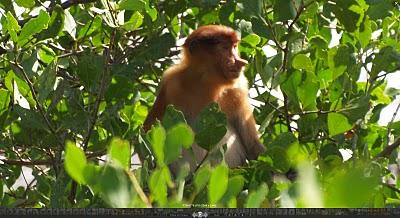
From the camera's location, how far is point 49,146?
14.7ft

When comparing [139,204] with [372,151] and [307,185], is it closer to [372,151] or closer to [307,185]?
[307,185]

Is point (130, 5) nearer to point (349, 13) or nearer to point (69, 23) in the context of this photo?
point (69, 23)

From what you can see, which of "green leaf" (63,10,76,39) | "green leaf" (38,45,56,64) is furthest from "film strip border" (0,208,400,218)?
"green leaf" (38,45,56,64)

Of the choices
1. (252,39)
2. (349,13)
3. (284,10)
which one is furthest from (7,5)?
(349,13)

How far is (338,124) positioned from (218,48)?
2675 millimetres

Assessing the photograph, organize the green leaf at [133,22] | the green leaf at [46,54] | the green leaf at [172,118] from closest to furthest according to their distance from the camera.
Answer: the green leaf at [172,118]
the green leaf at [133,22]
the green leaf at [46,54]

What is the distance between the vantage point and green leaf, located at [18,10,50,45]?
3.99m

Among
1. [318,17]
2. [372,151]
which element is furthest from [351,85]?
[318,17]

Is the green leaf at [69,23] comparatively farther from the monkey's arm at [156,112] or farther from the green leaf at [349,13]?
the green leaf at [349,13]

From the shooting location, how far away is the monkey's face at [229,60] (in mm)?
5867

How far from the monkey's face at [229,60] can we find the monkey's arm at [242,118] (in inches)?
7.8

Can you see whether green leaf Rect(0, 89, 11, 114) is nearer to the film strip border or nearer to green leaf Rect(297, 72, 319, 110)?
green leaf Rect(297, 72, 319, 110)

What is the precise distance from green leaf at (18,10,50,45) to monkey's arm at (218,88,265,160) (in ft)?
8.43

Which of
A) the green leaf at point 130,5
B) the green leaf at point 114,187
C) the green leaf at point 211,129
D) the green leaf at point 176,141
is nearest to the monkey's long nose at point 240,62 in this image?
the green leaf at point 130,5
